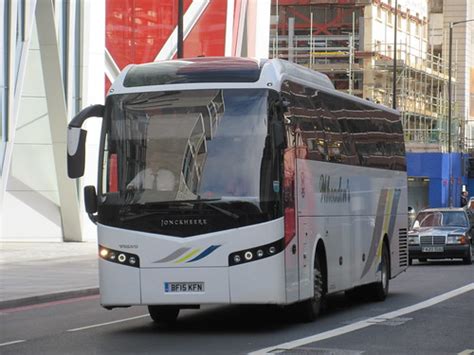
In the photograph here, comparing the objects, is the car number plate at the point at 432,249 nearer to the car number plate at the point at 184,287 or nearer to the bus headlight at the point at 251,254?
the bus headlight at the point at 251,254

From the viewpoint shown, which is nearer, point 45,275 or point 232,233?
point 232,233

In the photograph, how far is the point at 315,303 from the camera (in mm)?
16172

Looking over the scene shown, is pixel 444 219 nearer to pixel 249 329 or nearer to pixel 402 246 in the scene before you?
pixel 402 246

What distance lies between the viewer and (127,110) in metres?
14.8

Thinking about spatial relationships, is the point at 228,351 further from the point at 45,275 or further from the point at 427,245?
the point at 427,245

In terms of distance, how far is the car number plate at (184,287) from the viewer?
1438 centimetres

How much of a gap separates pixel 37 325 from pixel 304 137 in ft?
13.6

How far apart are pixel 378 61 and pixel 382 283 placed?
52694mm

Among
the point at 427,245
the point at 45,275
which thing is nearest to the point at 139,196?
the point at 45,275

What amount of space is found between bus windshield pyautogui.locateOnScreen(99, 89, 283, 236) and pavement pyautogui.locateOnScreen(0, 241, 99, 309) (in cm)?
543

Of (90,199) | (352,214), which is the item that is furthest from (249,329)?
(352,214)

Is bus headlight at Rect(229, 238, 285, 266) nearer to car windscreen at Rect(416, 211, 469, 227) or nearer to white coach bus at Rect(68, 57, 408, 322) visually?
white coach bus at Rect(68, 57, 408, 322)

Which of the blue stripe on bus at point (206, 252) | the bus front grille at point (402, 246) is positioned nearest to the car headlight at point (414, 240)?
the bus front grille at point (402, 246)

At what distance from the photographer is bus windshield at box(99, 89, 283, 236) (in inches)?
568
